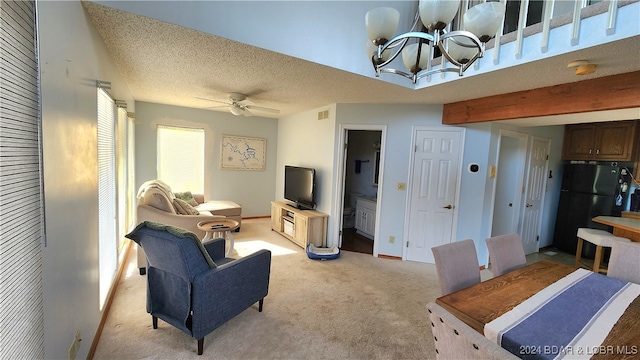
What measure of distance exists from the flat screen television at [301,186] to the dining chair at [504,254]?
2675mm

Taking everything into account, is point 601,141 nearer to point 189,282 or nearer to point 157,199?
point 189,282

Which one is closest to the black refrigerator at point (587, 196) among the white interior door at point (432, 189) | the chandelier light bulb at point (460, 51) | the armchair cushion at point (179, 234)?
the white interior door at point (432, 189)

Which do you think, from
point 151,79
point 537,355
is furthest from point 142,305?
point 537,355

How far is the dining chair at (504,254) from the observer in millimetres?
1984

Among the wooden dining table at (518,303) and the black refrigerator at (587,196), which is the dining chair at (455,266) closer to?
the wooden dining table at (518,303)

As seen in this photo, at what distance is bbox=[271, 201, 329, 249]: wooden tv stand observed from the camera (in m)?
3.99

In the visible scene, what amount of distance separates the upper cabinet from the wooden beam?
2364mm

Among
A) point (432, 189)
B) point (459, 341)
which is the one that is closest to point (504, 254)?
point (459, 341)

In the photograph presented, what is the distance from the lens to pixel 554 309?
134 centimetres

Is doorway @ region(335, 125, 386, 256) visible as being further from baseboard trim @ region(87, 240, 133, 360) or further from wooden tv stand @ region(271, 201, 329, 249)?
baseboard trim @ region(87, 240, 133, 360)

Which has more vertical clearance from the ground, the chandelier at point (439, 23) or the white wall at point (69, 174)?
the chandelier at point (439, 23)

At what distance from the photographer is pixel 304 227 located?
13.2 ft

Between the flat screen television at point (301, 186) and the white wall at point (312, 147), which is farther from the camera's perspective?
the flat screen television at point (301, 186)

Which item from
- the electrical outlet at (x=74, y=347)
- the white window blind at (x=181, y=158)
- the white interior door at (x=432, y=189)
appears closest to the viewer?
the electrical outlet at (x=74, y=347)
